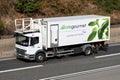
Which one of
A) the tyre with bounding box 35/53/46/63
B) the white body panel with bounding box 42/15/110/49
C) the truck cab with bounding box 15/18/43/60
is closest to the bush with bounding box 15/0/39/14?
the white body panel with bounding box 42/15/110/49

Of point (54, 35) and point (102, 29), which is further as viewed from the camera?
point (102, 29)

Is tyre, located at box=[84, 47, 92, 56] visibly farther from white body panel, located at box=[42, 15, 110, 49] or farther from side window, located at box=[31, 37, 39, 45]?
side window, located at box=[31, 37, 39, 45]

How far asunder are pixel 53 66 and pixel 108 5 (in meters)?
17.8

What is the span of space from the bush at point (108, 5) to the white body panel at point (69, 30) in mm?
11591

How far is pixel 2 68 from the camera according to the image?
957 inches

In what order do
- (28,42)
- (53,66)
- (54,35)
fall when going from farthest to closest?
(54,35)
(28,42)
(53,66)

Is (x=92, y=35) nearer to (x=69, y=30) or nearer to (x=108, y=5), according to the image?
(x=69, y=30)

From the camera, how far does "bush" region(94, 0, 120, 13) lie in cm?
4031

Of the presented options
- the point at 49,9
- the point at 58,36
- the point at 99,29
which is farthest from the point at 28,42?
the point at 49,9

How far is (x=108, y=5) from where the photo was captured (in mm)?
40750

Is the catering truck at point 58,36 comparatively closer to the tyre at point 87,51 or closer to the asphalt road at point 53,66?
the tyre at point 87,51

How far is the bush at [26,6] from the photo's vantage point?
33925mm

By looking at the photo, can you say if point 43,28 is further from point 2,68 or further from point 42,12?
point 42,12

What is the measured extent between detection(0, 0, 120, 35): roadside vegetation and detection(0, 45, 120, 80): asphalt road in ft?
18.6
